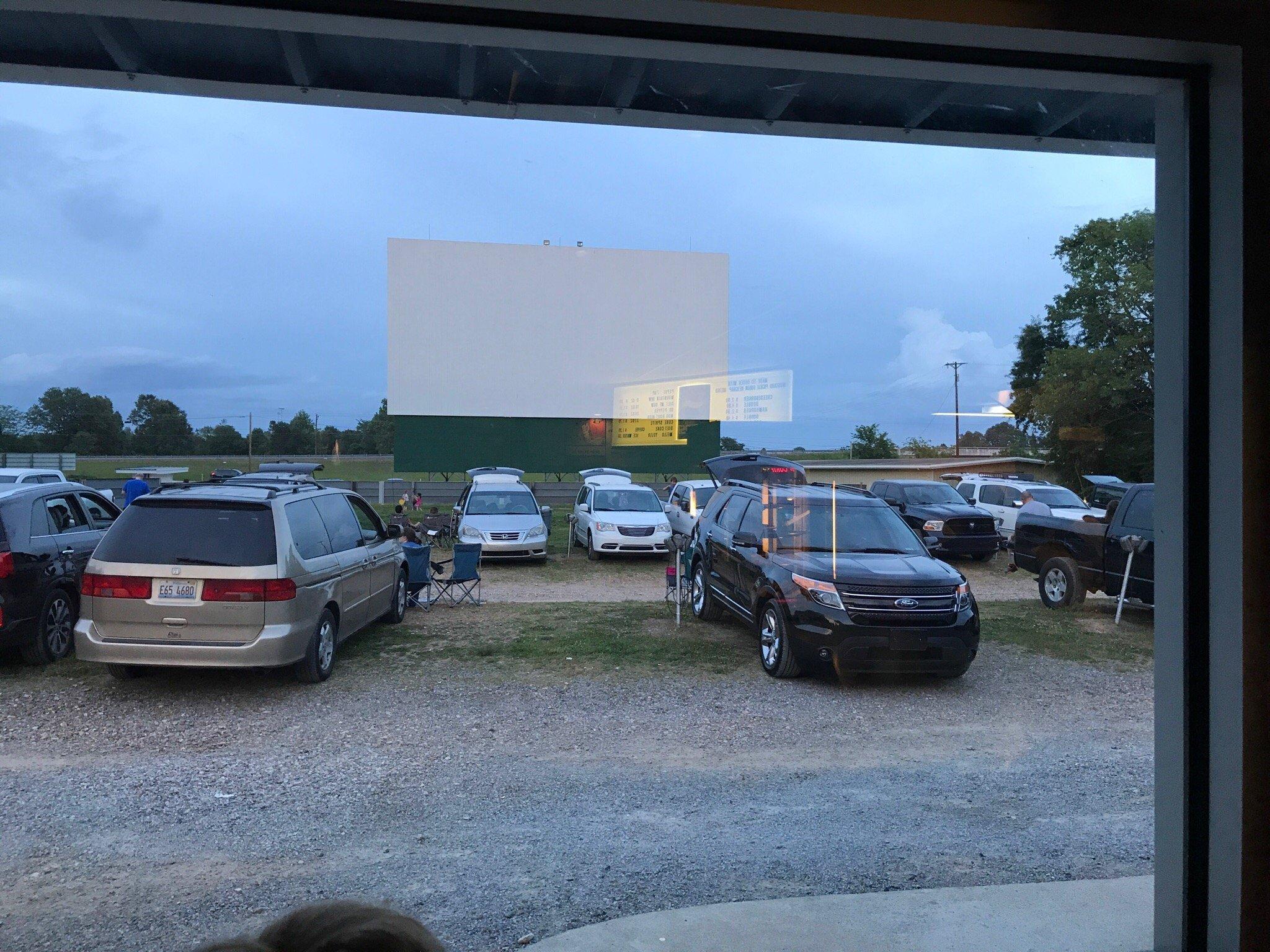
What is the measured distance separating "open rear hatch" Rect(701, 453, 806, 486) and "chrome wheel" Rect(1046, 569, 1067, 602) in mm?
2158

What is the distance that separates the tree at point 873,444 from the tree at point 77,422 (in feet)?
12.0

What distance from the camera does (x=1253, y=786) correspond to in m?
2.30

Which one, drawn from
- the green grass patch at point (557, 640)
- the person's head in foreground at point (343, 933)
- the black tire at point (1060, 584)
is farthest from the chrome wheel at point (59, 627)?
the black tire at point (1060, 584)

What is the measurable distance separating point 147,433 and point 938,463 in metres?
3.88

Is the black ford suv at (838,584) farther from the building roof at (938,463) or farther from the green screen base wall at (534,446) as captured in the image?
the building roof at (938,463)

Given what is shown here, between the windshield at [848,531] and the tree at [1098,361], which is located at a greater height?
the tree at [1098,361]

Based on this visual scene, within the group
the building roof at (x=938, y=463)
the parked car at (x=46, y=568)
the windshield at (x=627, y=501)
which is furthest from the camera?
the windshield at (x=627, y=501)

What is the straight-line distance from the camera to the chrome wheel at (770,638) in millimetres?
6565

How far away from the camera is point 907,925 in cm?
312

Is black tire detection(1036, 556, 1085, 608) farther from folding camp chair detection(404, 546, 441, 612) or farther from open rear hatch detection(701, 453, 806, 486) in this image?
folding camp chair detection(404, 546, 441, 612)

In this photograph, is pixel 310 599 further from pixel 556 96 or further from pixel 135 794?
pixel 556 96

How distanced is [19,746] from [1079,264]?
602 centimetres

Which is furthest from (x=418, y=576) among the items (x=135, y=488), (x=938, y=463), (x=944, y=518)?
(x=938, y=463)

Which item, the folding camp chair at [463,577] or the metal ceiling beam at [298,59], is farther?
the folding camp chair at [463,577]
